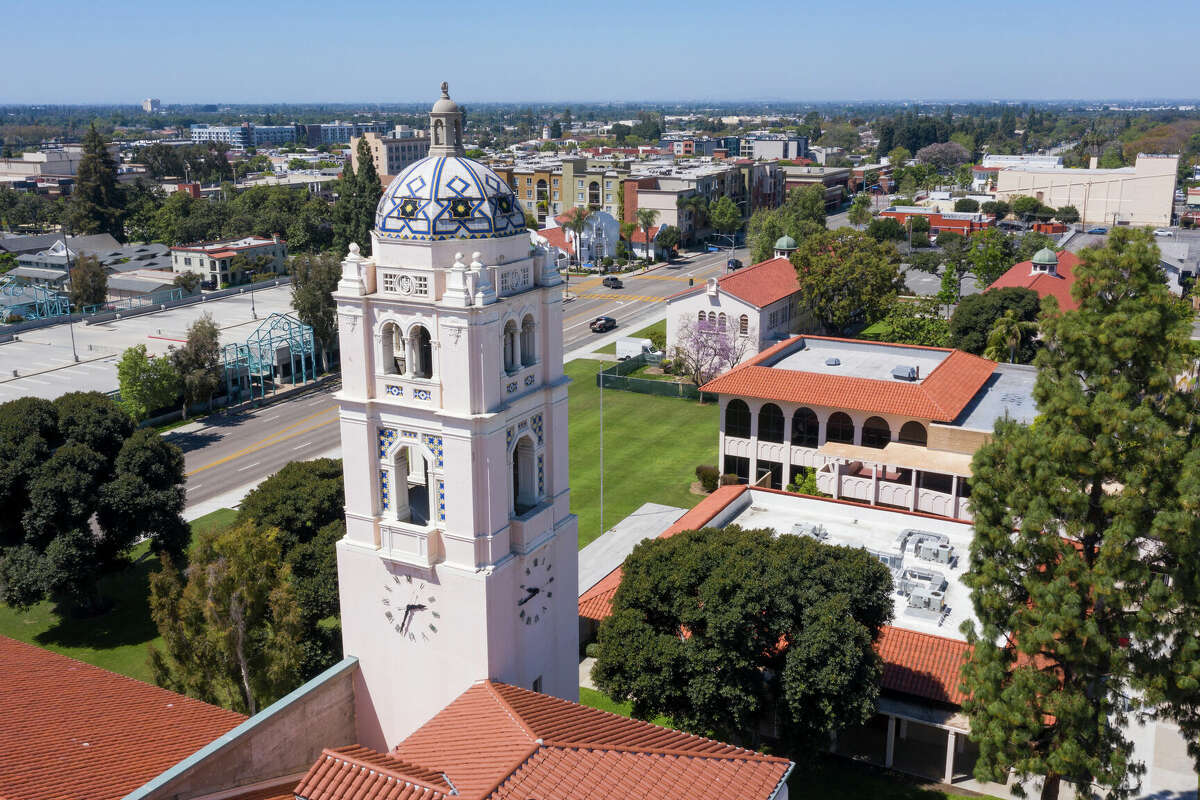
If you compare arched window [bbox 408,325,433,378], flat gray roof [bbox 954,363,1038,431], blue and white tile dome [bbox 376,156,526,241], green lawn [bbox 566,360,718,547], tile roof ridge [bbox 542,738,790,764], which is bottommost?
green lawn [bbox 566,360,718,547]

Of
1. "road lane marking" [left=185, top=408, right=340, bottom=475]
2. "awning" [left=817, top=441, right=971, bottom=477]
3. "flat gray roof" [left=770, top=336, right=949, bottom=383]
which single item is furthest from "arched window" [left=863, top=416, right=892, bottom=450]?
"road lane marking" [left=185, top=408, right=340, bottom=475]

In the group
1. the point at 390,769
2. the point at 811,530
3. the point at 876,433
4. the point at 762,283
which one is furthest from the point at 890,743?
the point at 762,283

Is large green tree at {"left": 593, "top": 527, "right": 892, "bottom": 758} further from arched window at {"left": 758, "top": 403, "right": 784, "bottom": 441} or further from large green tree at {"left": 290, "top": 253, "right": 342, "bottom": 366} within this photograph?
large green tree at {"left": 290, "top": 253, "right": 342, "bottom": 366}

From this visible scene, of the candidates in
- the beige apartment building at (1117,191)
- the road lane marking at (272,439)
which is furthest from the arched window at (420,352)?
the beige apartment building at (1117,191)

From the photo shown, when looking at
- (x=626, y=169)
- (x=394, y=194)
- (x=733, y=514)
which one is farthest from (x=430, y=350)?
(x=626, y=169)

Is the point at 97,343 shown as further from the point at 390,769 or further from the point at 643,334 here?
the point at 390,769

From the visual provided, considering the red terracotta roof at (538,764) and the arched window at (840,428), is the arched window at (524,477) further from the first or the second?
the arched window at (840,428)
